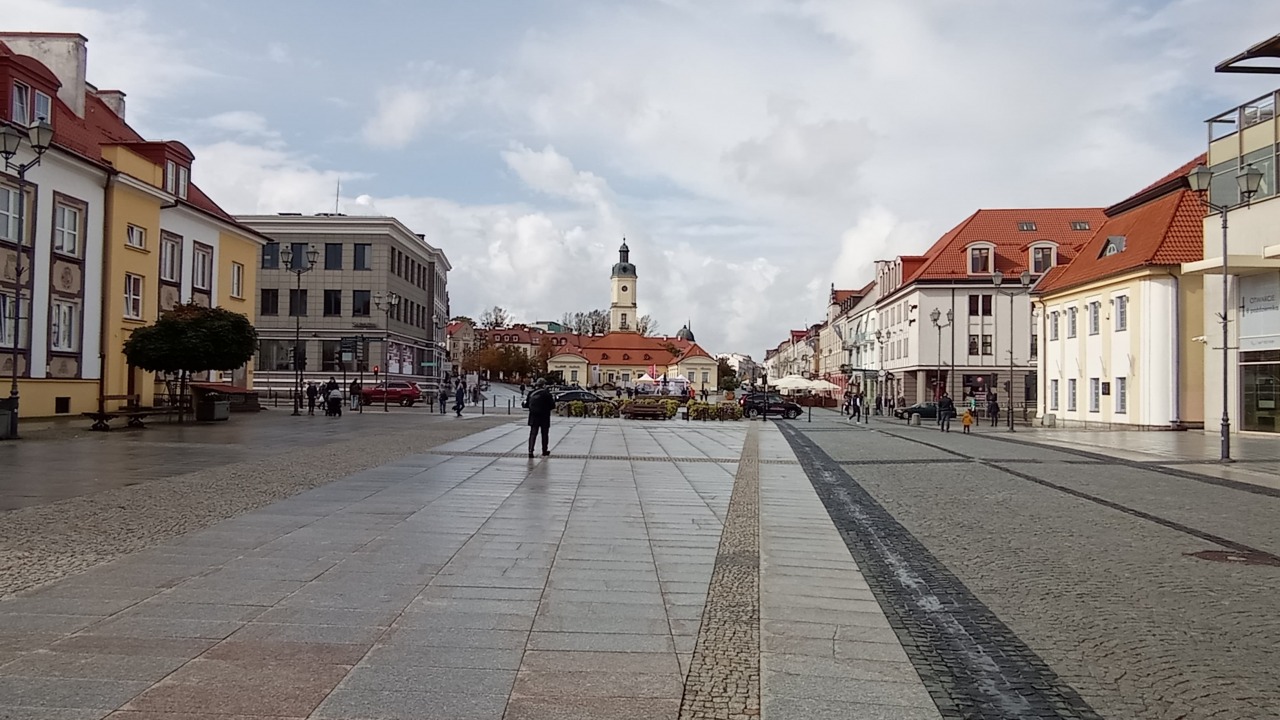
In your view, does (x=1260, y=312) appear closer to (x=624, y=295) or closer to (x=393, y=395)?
(x=393, y=395)

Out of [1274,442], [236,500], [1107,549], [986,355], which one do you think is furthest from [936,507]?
[986,355]

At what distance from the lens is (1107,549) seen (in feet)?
→ 32.8

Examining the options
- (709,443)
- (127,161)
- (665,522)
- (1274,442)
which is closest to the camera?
(665,522)

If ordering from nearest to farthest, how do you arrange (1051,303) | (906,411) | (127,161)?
(127,161) → (1051,303) → (906,411)

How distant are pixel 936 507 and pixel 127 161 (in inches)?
1297

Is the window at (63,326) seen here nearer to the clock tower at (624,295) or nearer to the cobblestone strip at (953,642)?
the cobblestone strip at (953,642)

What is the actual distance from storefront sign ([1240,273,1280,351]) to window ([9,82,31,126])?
39.2 metres

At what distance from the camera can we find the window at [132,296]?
36219mm

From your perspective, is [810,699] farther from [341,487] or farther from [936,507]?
[341,487]

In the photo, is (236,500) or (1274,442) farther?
(1274,442)

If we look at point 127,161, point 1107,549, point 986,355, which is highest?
point 127,161

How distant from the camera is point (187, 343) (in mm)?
30281

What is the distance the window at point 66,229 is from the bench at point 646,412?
23011 millimetres

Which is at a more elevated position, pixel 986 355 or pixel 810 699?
pixel 986 355
